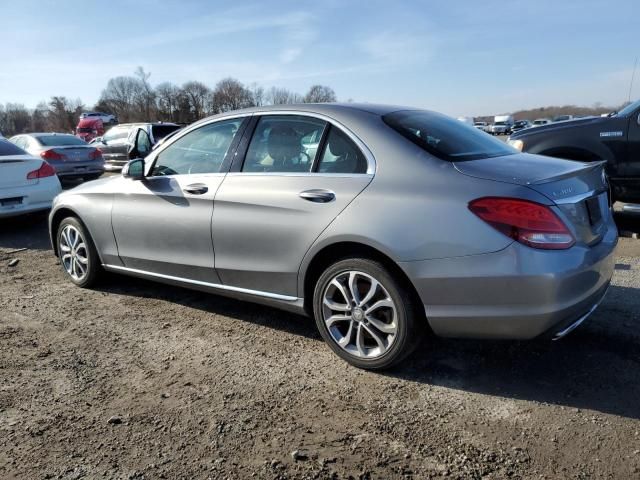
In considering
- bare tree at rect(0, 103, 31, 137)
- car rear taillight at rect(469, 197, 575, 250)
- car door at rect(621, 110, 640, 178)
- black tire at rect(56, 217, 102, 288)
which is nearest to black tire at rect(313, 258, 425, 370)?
car rear taillight at rect(469, 197, 575, 250)

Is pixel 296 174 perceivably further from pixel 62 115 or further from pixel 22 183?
pixel 62 115

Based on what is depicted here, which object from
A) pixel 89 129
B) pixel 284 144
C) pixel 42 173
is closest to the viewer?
pixel 284 144

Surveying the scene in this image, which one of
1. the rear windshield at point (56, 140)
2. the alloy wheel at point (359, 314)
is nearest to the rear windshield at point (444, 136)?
the alloy wheel at point (359, 314)

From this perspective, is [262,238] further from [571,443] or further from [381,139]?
[571,443]

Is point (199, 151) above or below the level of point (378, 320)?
above

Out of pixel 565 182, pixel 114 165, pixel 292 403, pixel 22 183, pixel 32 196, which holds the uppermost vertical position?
pixel 565 182

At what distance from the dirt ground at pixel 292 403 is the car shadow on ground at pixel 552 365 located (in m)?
0.01

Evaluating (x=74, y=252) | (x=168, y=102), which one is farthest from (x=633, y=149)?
(x=168, y=102)

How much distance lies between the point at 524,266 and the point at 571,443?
85cm

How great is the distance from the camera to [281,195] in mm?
3381

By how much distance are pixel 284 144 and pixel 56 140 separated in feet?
34.8

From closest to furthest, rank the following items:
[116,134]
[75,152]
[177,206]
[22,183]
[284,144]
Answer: [284,144]
[177,206]
[22,183]
[75,152]
[116,134]

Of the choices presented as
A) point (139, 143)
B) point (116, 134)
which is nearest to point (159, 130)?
point (116, 134)

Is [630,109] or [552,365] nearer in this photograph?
[552,365]
